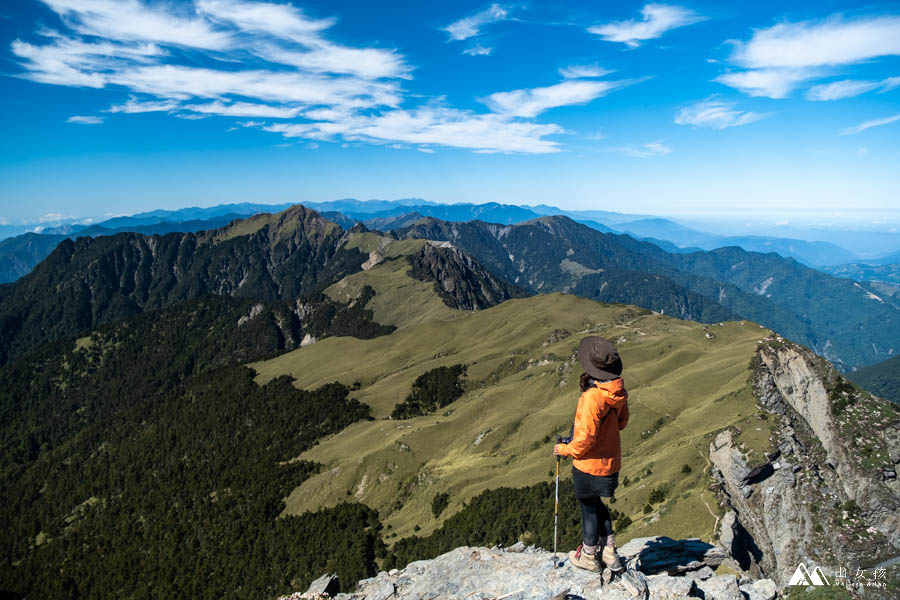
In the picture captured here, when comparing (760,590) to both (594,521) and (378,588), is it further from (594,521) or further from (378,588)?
(378,588)

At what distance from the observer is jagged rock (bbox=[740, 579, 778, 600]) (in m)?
16.5

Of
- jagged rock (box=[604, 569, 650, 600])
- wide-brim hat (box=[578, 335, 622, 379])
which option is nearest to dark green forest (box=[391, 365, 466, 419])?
jagged rock (box=[604, 569, 650, 600])

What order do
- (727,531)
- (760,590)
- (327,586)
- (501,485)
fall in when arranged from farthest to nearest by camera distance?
(501,485) → (727,531) → (327,586) → (760,590)

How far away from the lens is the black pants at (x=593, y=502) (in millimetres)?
14031

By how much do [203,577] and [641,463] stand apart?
125 meters

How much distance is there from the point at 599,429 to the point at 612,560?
529cm

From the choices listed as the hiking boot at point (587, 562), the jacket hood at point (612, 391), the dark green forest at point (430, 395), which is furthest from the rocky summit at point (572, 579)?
the dark green forest at point (430, 395)

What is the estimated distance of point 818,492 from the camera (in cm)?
6291

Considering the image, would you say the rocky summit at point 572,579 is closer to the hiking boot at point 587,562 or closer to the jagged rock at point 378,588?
the jagged rock at point 378,588

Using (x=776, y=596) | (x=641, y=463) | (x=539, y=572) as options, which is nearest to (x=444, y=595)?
(x=539, y=572)

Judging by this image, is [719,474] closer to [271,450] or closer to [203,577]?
[203,577]

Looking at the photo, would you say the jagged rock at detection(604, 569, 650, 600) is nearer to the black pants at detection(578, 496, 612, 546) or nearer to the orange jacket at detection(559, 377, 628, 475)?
the black pants at detection(578, 496, 612, 546)

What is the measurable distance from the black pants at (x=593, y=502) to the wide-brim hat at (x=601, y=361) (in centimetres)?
354

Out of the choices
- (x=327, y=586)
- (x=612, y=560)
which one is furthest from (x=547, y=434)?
(x=612, y=560)
